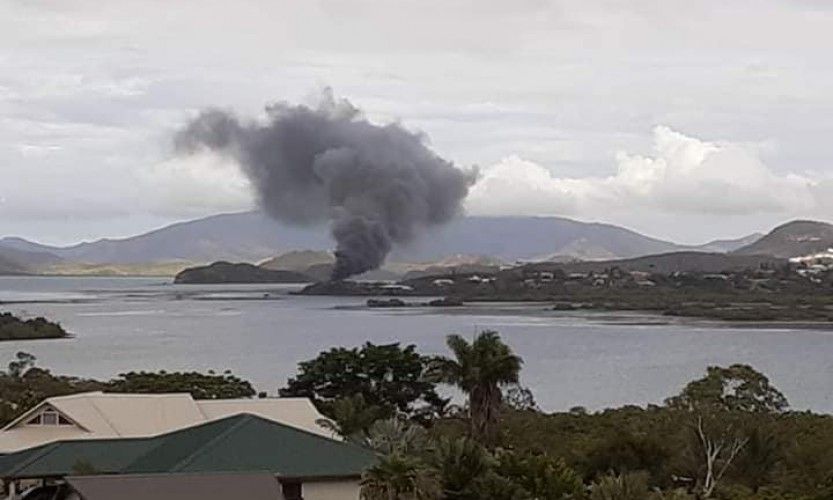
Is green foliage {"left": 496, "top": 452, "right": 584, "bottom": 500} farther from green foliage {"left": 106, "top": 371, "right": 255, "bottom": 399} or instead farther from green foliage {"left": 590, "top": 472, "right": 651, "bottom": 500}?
green foliage {"left": 106, "top": 371, "right": 255, "bottom": 399}

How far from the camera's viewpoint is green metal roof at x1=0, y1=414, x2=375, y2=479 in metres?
23.0

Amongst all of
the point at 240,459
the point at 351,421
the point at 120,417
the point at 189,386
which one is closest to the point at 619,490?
the point at 240,459

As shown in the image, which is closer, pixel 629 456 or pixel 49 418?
pixel 629 456

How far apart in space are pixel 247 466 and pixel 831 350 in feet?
254

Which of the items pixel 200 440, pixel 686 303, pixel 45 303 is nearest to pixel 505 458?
pixel 200 440

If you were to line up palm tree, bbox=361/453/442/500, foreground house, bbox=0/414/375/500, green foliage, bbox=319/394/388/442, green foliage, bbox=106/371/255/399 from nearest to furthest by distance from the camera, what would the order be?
palm tree, bbox=361/453/442/500 → foreground house, bbox=0/414/375/500 → green foliage, bbox=319/394/388/442 → green foliage, bbox=106/371/255/399

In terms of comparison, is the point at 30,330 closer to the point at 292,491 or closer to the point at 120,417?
the point at 120,417

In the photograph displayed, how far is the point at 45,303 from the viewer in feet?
613

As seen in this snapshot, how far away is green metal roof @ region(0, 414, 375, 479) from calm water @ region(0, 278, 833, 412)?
33.0 meters

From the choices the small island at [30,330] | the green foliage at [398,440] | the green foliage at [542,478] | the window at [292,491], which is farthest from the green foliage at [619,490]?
the small island at [30,330]

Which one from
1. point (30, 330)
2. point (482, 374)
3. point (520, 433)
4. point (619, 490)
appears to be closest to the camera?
point (619, 490)

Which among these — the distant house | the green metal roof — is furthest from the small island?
the green metal roof

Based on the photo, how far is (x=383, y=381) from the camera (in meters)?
42.5

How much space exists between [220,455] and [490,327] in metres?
95.8
